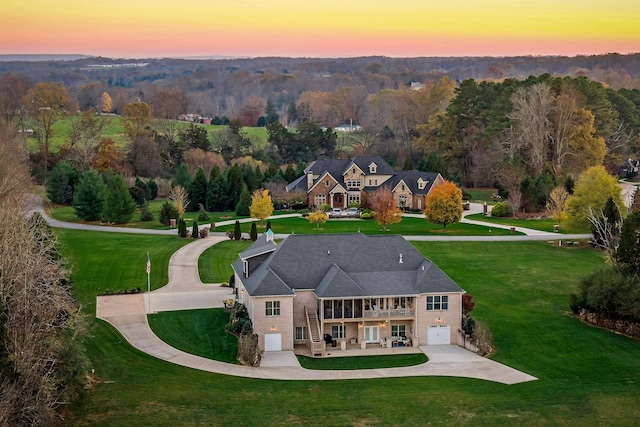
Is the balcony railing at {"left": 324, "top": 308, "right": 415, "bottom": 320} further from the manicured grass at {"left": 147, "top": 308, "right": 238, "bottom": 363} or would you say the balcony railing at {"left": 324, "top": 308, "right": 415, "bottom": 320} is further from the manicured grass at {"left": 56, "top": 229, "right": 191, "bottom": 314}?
the manicured grass at {"left": 56, "top": 229, "right": 191, "bottom": 314}

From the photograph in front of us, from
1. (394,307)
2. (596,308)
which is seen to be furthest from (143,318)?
(596,308)

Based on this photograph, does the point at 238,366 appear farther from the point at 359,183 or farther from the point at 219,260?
the point at 359,183

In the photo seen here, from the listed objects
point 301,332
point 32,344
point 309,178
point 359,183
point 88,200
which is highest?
point 32,344

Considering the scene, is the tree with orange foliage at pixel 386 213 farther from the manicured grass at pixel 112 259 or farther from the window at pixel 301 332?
the window at pixel 301 332

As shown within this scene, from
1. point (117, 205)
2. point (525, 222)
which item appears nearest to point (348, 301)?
point (117, 205)

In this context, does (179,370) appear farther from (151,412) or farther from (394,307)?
(394,307)

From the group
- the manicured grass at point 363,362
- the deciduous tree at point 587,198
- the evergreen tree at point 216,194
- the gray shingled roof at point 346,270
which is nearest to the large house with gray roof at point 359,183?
the evergreen tree at point 216,194
